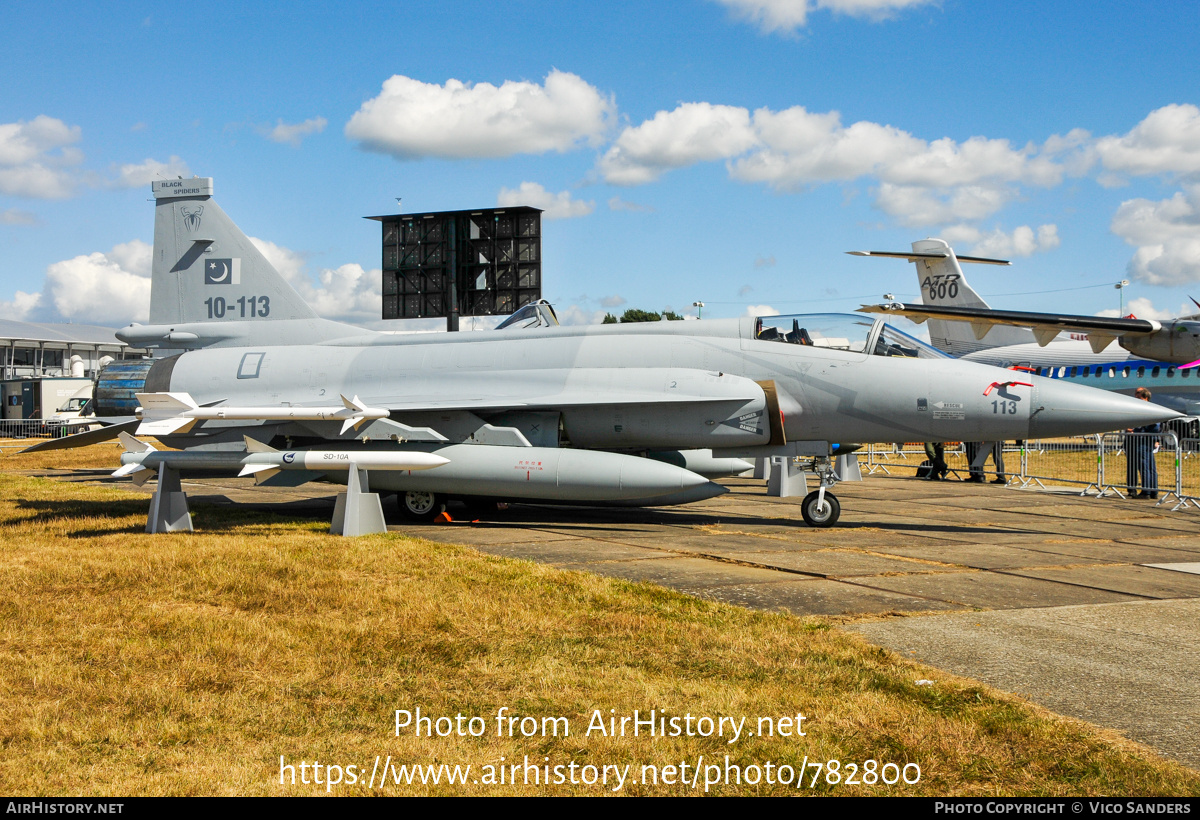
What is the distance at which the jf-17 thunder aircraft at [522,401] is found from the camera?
1055 cm

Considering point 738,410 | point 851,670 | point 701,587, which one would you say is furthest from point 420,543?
point 851,670

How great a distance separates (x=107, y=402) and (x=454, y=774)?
1285 cm

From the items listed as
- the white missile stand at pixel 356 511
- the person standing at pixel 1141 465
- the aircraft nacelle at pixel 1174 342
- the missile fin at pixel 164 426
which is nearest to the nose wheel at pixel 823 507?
the white missile stand at pixel 356 511

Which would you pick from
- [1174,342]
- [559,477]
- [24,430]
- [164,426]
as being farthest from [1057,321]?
[24,430]

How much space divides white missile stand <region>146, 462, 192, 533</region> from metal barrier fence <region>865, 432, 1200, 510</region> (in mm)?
13584

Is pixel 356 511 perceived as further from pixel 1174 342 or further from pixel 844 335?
pixel 1174 342

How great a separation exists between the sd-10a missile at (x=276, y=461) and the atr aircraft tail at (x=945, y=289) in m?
24.1

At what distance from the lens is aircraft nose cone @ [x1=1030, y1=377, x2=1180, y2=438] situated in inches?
395

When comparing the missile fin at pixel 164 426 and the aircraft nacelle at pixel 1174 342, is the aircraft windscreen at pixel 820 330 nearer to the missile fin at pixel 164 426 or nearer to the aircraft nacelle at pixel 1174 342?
the missile fin at pixel 164 426

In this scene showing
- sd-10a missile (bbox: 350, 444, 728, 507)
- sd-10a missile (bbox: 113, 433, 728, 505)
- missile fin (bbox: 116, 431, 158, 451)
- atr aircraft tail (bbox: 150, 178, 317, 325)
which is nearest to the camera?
sd-10a missile (bbox: 113, 433, 728, 505)

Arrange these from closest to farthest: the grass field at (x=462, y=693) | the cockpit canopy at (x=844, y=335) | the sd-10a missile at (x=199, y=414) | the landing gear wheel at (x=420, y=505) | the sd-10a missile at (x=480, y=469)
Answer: the grass field at (x=462, y=693) → the sd-10a missile at (x=480, y=469) → the sd-10a missile at (x=199, y=414) → the cockpit canopy at (x=844, y=335) → the landing gear wheel at (x=420, y=505)

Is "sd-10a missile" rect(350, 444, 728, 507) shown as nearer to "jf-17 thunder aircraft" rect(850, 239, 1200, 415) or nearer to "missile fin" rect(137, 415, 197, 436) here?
"missile fin" rect(137, 415, 197, 436)

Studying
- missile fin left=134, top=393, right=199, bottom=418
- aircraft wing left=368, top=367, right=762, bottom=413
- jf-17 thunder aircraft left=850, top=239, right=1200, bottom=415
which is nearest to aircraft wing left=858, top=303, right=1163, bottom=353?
jf-17 thunder aircraft left=850, top=239, right=1200, bottom=415
